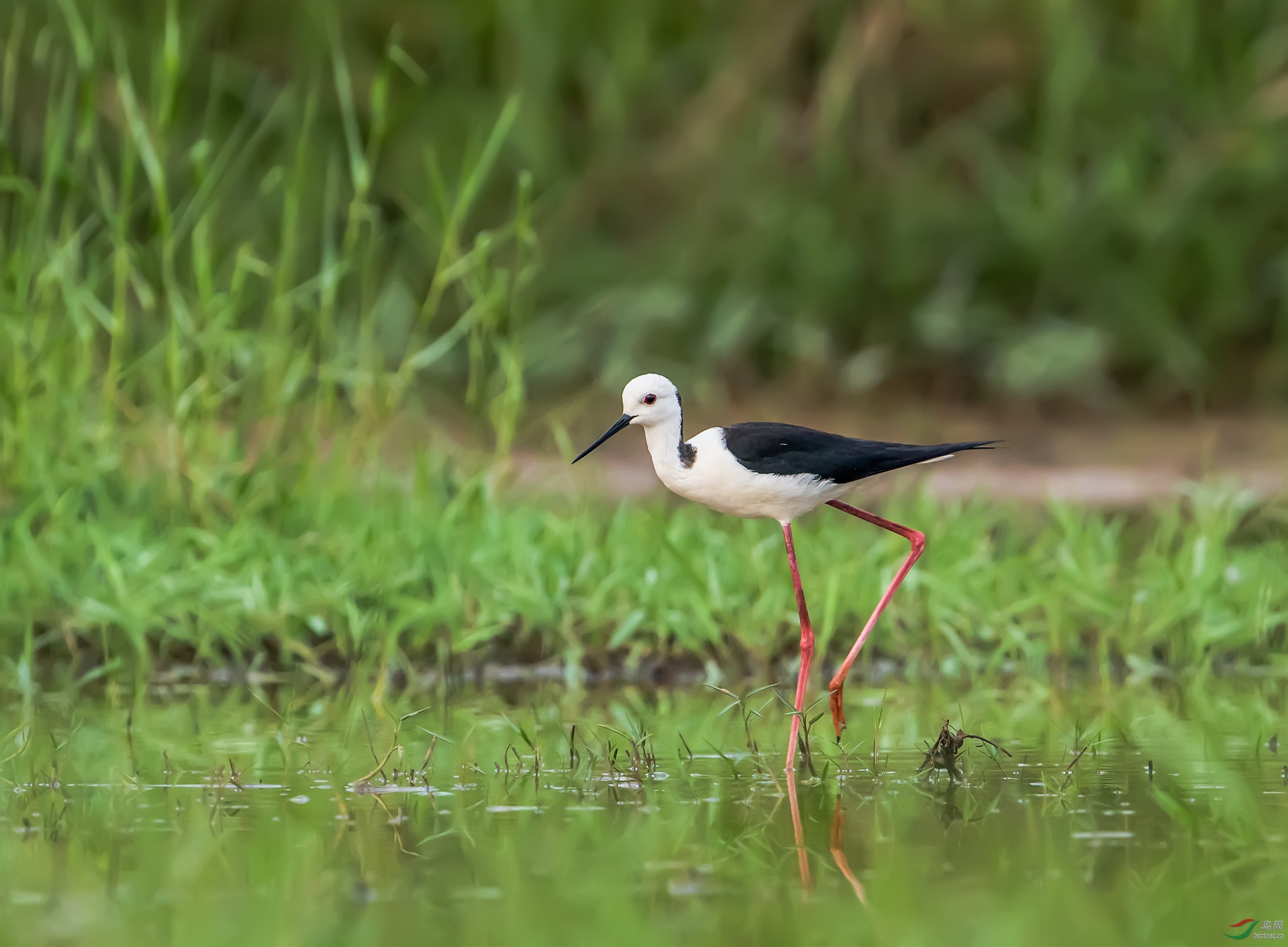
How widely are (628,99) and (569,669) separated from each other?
583cm

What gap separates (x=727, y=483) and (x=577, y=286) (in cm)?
564

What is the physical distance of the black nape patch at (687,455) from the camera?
4.71 meters

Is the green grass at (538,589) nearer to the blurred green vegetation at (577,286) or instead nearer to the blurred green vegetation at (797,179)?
the blurred green vegetation at (577,286)

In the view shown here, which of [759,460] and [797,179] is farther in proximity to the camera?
[797,179]

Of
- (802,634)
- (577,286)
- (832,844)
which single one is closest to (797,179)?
(577,286)

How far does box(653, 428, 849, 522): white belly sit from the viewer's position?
4.69 metres

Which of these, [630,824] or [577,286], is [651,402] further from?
[577,286]

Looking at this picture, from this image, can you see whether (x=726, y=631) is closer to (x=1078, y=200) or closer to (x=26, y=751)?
(x=26, y=751)

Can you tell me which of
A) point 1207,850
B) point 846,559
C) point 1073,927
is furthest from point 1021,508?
point 1073,927

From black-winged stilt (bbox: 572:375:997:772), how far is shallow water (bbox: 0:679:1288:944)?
492 millimetres

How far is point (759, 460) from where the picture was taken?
15.4 ft

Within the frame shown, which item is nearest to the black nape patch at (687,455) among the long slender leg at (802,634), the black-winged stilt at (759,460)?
the black-winged stilt at (759,460)

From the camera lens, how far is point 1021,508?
7469 mm

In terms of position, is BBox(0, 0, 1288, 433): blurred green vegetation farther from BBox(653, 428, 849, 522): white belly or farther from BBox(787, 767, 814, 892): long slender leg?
BBox(787, 767, 814, 892): long slender leg
